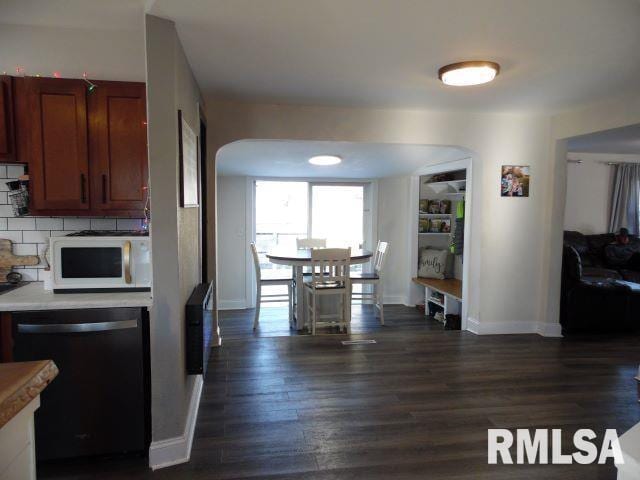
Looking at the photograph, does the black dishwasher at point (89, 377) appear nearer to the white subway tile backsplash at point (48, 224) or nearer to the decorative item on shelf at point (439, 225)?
the white subway tile backsplash at point (48, 224)

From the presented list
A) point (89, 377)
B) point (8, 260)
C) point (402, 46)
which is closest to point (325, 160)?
point (402, 46)

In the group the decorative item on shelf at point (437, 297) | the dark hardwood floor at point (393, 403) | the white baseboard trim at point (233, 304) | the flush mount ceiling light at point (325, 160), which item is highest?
the flush mount ceiling light at point (325, 160)

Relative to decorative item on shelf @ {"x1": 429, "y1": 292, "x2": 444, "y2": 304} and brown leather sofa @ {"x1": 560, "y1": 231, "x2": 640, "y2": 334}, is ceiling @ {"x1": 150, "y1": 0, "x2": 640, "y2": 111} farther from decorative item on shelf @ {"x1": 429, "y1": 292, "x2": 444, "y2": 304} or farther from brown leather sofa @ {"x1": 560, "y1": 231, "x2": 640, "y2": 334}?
decorative item on shelf @ {"x1": 429, "y1": 292, "x2": 444, "y2": 304}

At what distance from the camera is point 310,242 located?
603 centimetres

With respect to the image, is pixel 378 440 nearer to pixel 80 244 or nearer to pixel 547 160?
pixel 80 244

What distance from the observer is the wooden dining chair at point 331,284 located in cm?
456

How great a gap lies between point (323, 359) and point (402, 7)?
113 inches

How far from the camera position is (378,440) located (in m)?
2.41

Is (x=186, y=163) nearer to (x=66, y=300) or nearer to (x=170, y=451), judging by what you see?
(x=66, y=300)

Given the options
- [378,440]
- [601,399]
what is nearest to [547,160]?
[601,399]

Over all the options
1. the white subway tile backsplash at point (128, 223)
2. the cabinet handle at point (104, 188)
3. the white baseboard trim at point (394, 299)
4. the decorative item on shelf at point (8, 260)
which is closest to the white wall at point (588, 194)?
the white baseboard trim at point (394, 299)

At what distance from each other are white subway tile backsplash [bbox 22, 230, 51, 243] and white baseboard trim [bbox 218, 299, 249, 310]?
3533 mm

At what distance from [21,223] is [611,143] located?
21.4 feet

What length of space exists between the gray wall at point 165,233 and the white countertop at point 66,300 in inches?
5.0
